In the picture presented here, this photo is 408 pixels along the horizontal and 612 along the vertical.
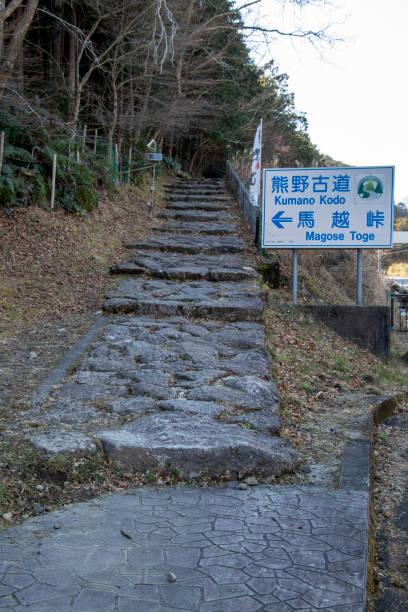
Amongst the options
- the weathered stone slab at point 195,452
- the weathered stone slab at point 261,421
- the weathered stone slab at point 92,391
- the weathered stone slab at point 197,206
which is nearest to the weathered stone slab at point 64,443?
the weathered stone slab at point 195,452

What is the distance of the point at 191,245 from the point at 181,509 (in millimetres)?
8842

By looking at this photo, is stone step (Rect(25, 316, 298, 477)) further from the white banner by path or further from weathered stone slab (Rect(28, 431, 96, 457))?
the white banner by path

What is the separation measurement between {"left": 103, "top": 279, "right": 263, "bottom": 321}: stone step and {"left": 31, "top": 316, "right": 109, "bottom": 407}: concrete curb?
25.3 inches

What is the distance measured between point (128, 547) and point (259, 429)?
1.71 metres

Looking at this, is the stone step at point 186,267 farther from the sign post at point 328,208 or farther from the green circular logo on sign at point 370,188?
the green circular logo on sign at point 370,188

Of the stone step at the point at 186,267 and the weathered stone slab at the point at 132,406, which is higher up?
the stone step at the point at 186,267

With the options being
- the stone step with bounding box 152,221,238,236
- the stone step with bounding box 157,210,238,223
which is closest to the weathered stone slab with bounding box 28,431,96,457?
the stone step with bounding box 152,221,238,236

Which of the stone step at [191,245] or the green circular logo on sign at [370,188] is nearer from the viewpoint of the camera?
the green circular logo on sign at [370,188]

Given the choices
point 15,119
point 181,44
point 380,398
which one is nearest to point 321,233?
point 380,398

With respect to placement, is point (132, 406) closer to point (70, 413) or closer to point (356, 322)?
point (70, 413)

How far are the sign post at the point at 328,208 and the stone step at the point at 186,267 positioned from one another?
0.78 m

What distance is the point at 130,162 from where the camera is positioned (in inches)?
680

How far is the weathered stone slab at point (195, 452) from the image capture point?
3.53 meters

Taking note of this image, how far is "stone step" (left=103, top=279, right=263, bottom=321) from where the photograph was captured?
7449 mm
